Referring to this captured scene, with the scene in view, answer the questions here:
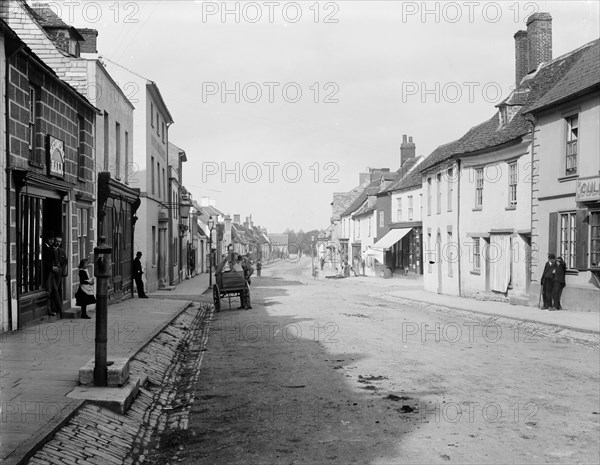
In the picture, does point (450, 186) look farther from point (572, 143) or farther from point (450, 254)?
point (572, 143)

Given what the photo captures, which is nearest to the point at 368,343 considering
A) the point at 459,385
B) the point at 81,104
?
the point at 459,385

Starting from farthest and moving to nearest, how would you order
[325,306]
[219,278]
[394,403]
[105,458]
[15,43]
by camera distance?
[325,306]
[219,278]
[15,43]
[394,403]
[105,458]

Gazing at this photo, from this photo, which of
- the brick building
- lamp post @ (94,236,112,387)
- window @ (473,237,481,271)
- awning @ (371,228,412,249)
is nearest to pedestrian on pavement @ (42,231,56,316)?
the brick building

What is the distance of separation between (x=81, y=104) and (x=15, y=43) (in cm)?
480

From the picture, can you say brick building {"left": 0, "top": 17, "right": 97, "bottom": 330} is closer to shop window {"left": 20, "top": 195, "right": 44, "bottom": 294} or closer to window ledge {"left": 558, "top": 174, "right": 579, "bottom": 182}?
shop window {"left": 20, "top": 195, "right": 44, "bottom": 294}

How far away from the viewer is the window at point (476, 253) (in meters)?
24.8

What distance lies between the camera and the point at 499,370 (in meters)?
9.32

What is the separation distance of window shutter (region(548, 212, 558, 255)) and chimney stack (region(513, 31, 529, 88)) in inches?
357

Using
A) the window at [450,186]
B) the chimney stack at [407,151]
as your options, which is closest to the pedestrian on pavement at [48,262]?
the window at [450,186]

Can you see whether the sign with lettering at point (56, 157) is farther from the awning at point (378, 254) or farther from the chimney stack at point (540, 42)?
the awning at point (378, 254)

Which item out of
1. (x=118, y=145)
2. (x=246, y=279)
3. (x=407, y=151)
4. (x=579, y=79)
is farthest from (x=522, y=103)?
(x=407, y=151)

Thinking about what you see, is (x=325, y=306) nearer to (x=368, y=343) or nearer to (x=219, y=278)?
(x=219, y=278)

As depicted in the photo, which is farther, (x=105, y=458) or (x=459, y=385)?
(x=459, y=385)

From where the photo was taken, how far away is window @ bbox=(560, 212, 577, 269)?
18203mm
